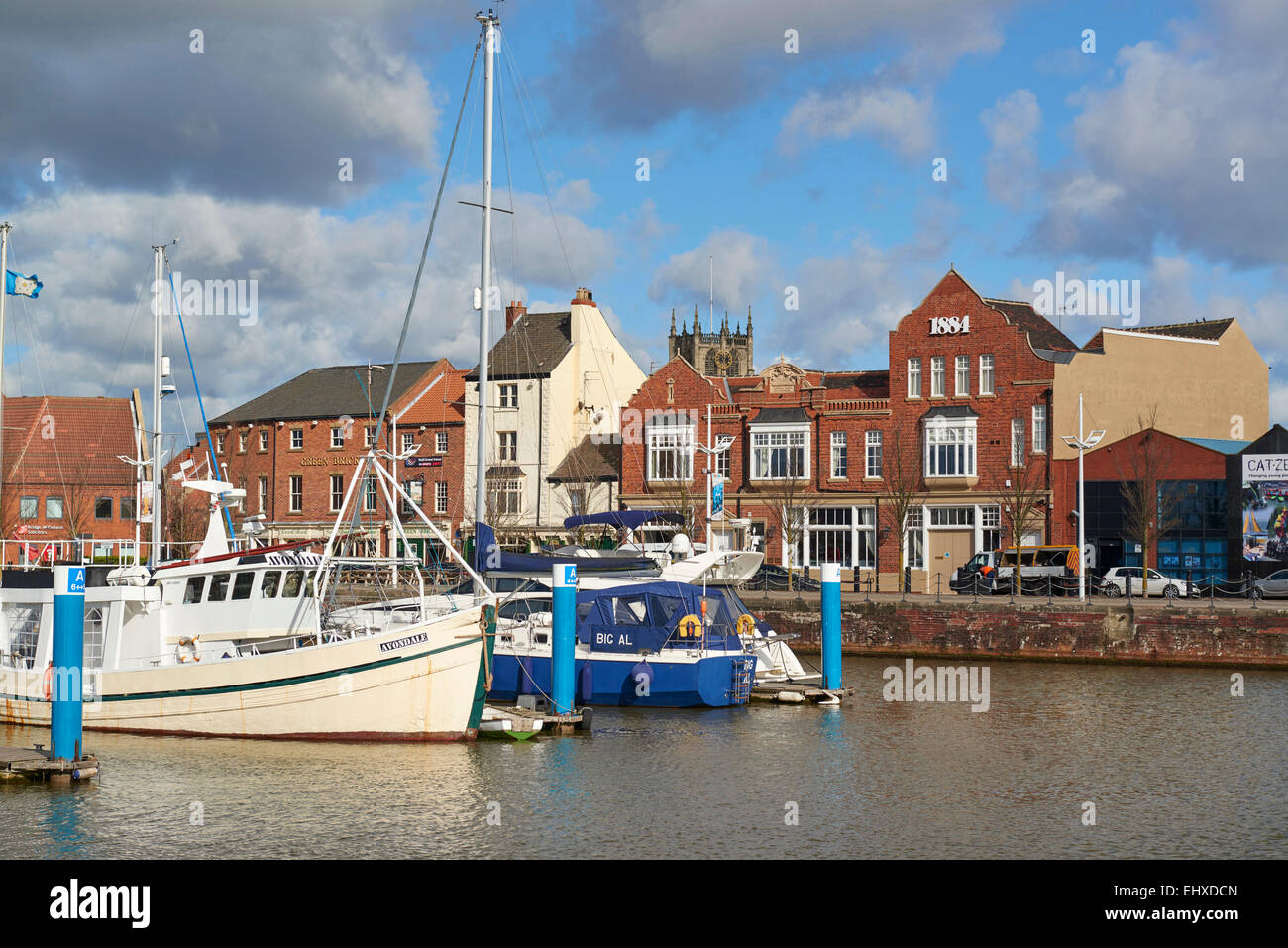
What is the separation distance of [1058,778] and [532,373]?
171 feet

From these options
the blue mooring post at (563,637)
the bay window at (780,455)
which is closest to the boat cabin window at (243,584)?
the blue mooring post at (563,637)

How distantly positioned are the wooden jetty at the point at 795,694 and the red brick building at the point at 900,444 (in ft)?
83.0

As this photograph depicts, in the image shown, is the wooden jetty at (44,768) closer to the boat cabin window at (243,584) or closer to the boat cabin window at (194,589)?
the boat cabin window at (243,584)

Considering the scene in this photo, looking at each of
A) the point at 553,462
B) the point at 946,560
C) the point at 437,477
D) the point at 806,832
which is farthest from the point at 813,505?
the point at 806,832

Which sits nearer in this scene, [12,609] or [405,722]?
[405,722]

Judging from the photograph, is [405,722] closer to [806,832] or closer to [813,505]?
[806,832]

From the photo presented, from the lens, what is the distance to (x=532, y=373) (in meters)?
73.7

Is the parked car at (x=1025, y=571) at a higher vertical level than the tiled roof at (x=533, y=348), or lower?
lower

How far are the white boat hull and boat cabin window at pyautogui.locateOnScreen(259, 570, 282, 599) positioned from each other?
1.99 m

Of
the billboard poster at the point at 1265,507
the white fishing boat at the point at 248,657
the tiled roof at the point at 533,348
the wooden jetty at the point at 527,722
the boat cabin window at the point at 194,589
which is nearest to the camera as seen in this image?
the white fishing boat at the point at 248,657

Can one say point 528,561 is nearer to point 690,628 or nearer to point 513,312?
point 690,628

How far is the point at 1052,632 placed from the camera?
41938 mm

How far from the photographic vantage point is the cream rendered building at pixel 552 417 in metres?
71.7

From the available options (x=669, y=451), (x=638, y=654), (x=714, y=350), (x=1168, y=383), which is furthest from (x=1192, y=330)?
(x=714, y=350)
